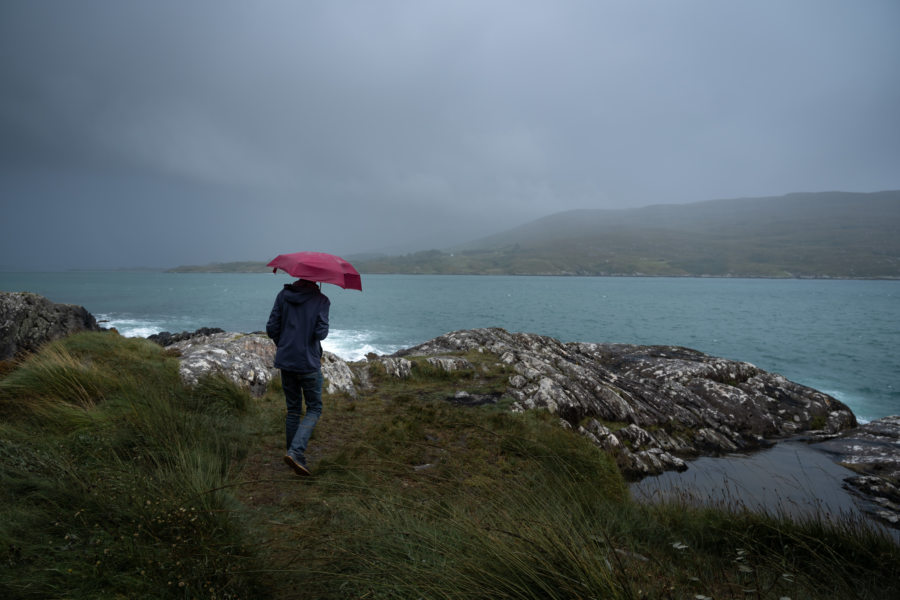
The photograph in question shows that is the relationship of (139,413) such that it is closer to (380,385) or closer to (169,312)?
(380,385)

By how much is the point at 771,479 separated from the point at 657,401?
335 cm

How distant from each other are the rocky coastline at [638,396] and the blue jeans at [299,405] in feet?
12.7

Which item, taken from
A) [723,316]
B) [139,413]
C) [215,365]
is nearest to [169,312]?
[215,365]

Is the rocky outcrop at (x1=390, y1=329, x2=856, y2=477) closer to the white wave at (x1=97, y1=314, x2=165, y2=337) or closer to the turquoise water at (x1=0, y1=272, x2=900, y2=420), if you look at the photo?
the turquoise water at (x1=0, y1=272, x2=900, y2=420)

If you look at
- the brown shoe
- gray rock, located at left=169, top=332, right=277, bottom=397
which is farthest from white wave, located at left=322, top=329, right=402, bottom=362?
the brown shoe

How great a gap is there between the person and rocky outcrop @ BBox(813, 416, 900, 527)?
11.7m

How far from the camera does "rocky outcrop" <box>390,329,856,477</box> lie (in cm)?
962

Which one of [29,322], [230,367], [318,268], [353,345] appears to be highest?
[318,268]

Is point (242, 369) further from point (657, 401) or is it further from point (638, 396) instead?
point (657, 401)

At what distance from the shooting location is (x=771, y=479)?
9.26m

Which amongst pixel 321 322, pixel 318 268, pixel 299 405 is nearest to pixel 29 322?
pixel 299 405

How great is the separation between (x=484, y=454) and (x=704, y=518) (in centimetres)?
331

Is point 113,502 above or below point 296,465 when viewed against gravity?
above

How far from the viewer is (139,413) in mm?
5180
